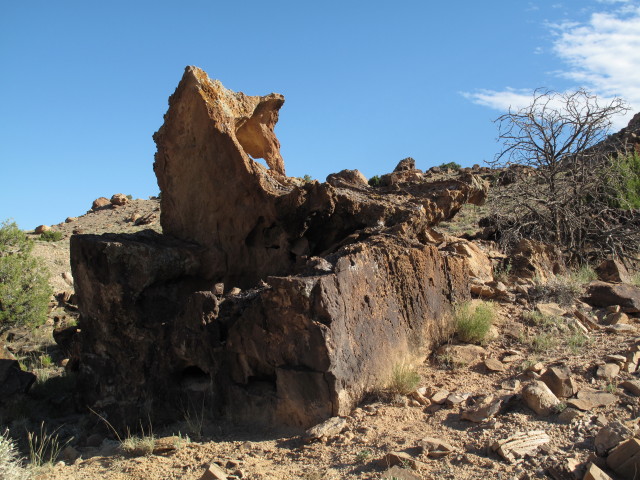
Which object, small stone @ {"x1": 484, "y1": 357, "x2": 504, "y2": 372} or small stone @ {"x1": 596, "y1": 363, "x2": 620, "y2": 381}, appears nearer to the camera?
small stone @ {"x1": 596, "y1": 363, "x2": 620, "y2": 381}

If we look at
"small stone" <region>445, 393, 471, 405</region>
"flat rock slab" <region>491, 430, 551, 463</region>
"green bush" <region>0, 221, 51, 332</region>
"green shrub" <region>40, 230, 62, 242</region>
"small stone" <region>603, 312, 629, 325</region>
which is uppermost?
"green shrub" <region>40, 230, 62, 242</region>

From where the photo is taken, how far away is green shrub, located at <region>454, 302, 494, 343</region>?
6.77 metres

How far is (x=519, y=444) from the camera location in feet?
14.1

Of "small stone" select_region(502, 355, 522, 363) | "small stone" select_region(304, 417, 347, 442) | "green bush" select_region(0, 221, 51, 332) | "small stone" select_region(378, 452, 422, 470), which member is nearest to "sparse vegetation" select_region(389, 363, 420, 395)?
"small stone" select_region(304, 417, 347, 442)

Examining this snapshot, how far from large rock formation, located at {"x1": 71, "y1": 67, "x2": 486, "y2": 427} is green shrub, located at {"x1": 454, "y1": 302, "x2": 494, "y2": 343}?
0.17 metres

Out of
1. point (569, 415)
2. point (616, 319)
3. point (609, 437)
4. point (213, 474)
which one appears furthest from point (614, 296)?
point (213, 474)

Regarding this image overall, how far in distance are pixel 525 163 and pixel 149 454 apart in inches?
397

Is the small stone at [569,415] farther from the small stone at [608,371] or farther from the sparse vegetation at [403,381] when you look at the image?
the sparse vegetation at [403,381]

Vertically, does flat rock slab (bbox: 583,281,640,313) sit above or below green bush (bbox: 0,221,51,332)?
below

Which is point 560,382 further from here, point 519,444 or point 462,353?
point 462,353

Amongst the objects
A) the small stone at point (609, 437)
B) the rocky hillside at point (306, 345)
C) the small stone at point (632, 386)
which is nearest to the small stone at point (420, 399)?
the rocky hillside at point (306, 345)

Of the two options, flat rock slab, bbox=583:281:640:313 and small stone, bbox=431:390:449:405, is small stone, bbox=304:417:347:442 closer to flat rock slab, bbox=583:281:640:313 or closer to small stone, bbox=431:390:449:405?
small stone, bbox=431:390:449:405

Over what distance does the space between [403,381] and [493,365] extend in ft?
4.15

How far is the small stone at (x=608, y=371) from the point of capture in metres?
5.47
